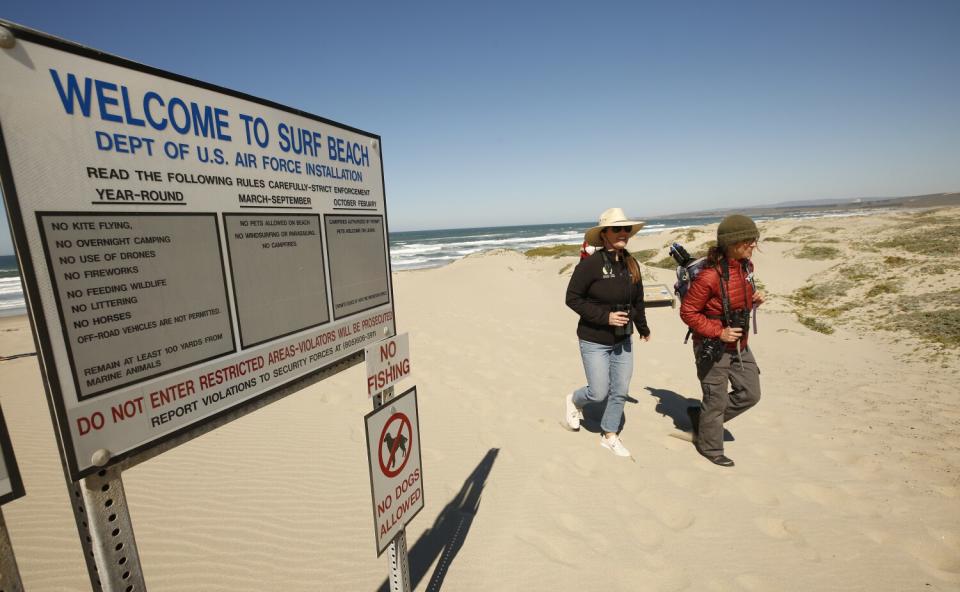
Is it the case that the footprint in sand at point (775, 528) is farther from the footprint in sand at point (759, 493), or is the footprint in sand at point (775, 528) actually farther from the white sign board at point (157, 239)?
the white sign board at point (157, 239)

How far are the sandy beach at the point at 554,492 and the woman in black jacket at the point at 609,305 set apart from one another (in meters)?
0.88

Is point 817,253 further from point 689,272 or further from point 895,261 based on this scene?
point 689,272

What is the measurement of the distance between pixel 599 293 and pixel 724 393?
1.48 meters

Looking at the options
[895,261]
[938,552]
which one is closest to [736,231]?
[938,552]

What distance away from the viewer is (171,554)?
3072mm

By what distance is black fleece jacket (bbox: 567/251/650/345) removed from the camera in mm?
3824

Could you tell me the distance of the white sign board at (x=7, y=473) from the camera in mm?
1163

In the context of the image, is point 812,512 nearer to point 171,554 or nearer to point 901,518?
point 901,518

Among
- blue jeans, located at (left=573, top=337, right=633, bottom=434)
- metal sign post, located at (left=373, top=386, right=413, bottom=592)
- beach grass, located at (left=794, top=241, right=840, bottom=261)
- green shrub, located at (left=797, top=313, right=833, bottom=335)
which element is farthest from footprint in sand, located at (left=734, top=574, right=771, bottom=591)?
beach grass, located at (left=794, top=241, right=840, bottom=261)

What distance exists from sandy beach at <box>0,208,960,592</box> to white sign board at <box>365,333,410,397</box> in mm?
1562

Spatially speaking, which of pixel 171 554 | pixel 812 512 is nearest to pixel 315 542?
pixel 171 554

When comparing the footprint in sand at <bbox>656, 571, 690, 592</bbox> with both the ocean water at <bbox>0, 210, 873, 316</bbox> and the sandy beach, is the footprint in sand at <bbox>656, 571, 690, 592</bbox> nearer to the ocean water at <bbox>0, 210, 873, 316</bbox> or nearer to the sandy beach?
the sandy beach

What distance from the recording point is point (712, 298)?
371 centimetres

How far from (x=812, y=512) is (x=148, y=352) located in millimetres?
4535
